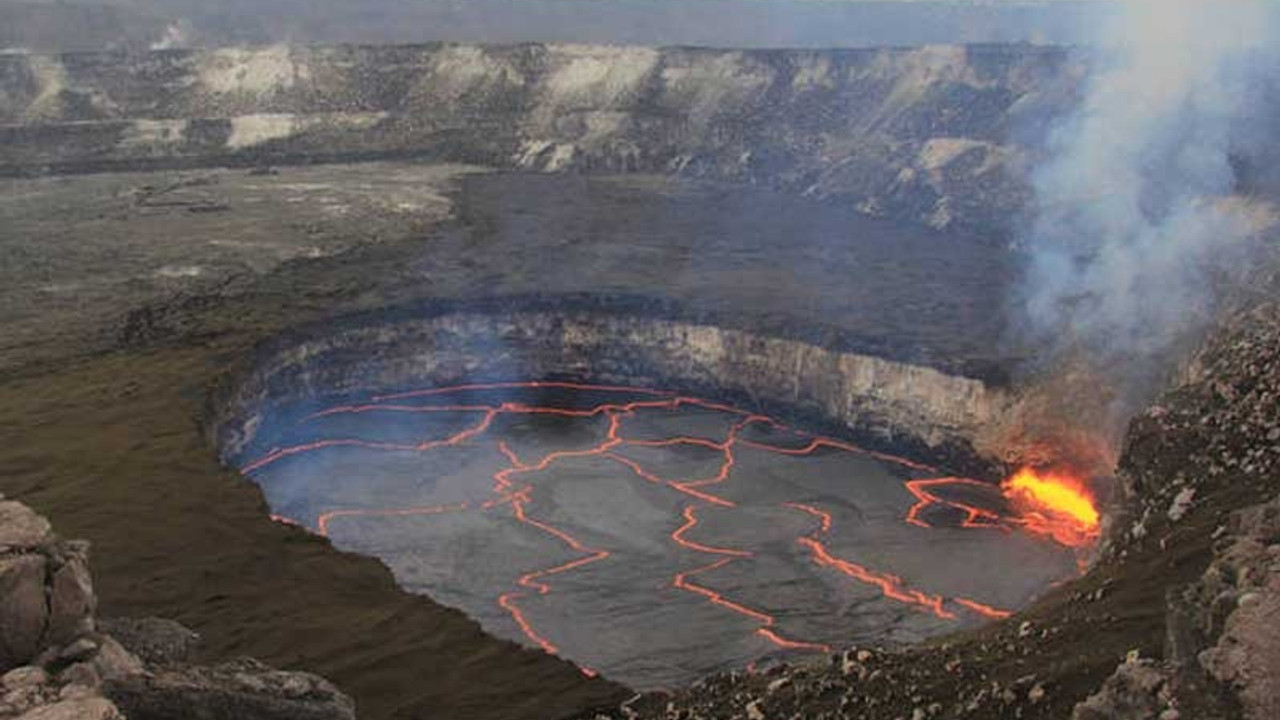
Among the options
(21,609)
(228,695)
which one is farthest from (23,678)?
(228,695)

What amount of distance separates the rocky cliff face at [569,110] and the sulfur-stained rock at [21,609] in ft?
183

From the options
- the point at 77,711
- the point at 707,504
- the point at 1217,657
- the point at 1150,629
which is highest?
the point at 707,504

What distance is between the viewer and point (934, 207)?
6303cm

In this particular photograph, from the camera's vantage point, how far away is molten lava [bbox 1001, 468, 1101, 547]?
1340 inches

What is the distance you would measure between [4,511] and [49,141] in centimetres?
7352

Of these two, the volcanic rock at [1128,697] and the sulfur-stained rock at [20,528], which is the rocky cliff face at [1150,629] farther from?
the sulfur-stained rock at [20,528]

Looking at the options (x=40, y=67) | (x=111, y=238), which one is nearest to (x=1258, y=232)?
Result: (x=111, y=238)

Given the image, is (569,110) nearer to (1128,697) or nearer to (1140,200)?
(1140,200)

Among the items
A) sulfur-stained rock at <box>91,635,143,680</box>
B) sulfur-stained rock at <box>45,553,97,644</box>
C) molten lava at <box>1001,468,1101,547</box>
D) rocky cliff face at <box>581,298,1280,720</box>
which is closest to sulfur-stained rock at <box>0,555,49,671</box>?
sulfur-stained rock at <box>45,553,97,644</box>

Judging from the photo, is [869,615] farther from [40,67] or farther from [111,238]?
[40,67]

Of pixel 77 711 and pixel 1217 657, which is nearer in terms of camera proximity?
pixel 1217 657

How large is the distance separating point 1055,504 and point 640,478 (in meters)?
12.8

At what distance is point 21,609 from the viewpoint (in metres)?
13.2

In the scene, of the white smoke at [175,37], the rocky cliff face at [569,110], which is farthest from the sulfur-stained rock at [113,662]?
the white smoke at [175,37]
